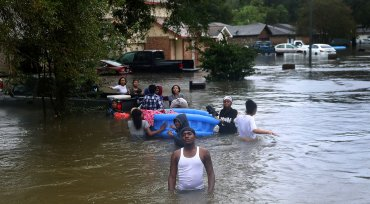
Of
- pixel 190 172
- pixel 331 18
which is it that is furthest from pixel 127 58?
pixel 331 18

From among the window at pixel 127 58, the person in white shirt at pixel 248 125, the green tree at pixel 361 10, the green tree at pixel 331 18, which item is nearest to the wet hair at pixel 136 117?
the person in white shirt at pixel 248 125

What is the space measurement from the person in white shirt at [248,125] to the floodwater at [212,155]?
22 cm

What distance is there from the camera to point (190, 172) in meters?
7.87

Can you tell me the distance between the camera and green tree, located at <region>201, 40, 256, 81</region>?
106ft

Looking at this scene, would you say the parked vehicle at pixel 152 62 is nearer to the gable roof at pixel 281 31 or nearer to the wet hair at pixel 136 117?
the wet hair at pixel 136 117

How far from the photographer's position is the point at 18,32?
547 inches

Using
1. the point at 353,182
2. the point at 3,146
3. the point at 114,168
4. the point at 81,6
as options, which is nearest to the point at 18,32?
the point at 81,6

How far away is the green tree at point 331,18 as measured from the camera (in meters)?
87.8

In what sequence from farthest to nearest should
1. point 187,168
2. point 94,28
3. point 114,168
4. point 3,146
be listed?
point 94,28, point 3,146, point 114,168, point 187,168

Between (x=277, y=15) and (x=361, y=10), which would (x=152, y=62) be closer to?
(x=361, y=10)

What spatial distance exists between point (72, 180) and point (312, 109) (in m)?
10.5

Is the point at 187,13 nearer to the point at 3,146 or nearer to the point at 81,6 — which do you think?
the point at 81,6

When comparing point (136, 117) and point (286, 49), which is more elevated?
point (286, 49)

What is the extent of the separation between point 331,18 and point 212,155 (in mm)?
80685
